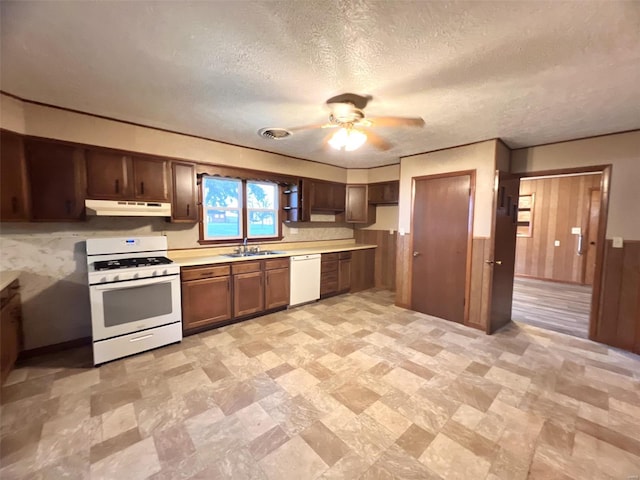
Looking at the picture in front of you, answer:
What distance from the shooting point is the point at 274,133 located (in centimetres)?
325

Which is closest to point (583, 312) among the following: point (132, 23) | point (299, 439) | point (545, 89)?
point (545, 89)

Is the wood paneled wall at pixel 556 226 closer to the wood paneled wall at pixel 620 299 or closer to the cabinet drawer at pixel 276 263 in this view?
the wood paneled wall at pixel 620 299

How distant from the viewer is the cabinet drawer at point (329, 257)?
471cm

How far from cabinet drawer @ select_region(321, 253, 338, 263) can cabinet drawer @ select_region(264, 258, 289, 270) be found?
75 cm

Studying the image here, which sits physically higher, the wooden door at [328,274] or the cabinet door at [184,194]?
the cabinet door at [184,194]

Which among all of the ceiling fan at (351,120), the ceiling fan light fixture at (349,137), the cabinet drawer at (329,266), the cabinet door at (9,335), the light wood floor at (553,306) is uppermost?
the ceiling fan at (351,120)

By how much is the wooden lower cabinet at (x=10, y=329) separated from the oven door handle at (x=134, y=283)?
0.60 m

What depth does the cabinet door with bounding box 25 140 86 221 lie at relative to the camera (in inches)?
102

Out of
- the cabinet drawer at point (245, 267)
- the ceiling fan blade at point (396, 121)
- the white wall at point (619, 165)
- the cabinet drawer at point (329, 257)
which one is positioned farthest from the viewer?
the cabinet drawer at point (329, 257)

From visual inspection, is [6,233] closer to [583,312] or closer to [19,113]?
[19,113]

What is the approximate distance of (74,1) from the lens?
135 centimetres

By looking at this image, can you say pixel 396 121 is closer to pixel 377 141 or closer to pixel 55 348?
pixel 377 141

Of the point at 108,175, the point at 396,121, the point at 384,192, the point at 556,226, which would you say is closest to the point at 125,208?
the point at 108,175

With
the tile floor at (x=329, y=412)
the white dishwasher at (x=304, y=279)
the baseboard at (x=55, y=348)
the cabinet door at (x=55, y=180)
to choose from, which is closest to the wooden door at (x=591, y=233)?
the tile floor at (x=329, y=412)
